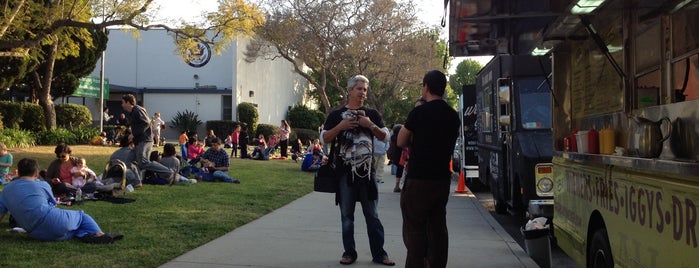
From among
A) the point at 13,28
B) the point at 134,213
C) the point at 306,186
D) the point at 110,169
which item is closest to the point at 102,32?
the point at 13,28

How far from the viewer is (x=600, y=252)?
15.3 ft

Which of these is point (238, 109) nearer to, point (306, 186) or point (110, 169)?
point (306, 186)

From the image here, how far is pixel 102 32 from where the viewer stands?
93.9ft

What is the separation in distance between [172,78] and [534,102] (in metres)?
34.1

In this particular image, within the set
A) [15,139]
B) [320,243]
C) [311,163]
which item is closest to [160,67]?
[15,139]

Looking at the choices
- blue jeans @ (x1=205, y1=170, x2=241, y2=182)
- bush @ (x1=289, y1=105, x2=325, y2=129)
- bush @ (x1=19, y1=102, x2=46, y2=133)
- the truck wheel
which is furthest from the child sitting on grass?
bush @ (x1=289, y1=105, x2=325, y2=129)

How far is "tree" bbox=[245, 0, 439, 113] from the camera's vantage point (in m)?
36.5

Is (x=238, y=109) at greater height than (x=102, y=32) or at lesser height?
lesser

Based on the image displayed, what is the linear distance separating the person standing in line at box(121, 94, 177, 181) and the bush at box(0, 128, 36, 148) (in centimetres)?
935

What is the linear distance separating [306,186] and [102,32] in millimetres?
17059

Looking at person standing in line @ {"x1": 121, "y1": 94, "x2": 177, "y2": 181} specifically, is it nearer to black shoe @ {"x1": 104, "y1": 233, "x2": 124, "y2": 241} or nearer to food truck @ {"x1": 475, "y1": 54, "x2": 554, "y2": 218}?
black shoe @ {"x1": 104, "y1": 233, "x2": 124, "y2": 241}

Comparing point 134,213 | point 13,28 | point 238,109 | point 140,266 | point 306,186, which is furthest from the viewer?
point 238,109

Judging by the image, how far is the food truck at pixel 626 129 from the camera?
3.31 m

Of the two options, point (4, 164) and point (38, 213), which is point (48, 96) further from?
point (38, 213)
